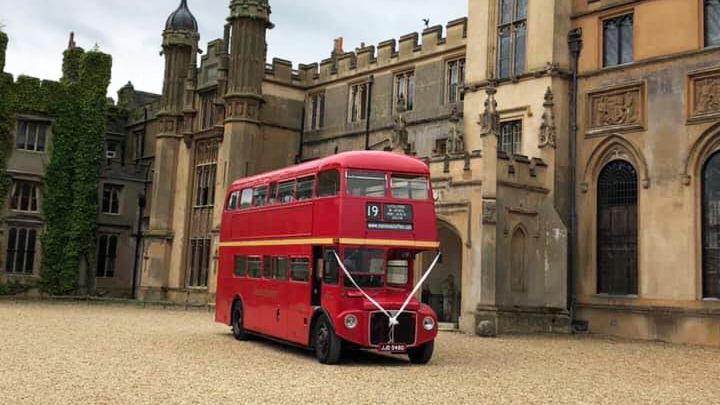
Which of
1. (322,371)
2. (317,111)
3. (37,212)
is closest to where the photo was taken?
(322,371)

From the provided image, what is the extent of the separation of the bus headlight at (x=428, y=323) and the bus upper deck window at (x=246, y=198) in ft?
19.0

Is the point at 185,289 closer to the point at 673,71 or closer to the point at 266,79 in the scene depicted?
the point at 266,79

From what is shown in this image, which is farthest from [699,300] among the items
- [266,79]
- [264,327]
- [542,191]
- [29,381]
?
[266,79]

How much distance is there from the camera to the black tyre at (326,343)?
13.4 metres

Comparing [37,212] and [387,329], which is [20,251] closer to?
[37,212]

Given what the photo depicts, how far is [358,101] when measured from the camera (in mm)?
31906

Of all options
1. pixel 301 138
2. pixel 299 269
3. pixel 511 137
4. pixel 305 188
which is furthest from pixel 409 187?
pixel 301 138

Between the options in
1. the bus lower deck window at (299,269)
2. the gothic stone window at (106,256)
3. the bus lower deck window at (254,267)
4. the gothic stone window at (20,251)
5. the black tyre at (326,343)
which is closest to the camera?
the black tyre at (326,343)

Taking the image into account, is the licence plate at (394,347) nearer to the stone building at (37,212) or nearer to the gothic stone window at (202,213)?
the gothic stone window at (202,213)

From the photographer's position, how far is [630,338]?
2009 cm

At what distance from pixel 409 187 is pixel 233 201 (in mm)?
6074

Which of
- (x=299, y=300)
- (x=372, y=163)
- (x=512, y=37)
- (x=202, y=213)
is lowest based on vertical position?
(x=299, y=300)

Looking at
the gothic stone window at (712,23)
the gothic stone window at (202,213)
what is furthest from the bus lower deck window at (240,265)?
the gothic stone window at (202,213)

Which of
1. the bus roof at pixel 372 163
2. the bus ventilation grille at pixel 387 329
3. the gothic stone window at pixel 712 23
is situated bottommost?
the bus ventilation grille at pixel 387 329
